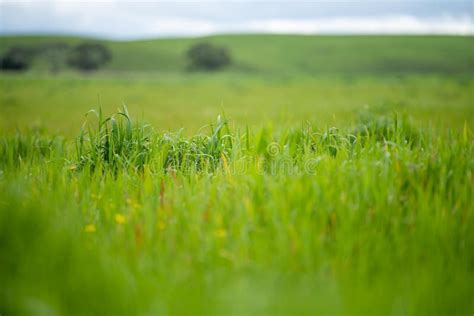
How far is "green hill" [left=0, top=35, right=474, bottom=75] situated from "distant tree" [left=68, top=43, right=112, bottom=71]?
18.6 feet

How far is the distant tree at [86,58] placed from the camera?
76.1 m

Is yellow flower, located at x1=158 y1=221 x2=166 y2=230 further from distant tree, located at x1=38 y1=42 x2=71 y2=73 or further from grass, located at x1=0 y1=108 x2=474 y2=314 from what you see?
distant tree, located at x1=38 y1=42 x2=71 y2=73

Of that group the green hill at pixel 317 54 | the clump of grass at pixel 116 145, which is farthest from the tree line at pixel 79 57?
the clump of grass at pixel 116 145

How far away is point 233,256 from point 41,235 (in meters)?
1.25

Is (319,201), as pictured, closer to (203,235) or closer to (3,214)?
(203,235)

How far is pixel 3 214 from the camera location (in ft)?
10.3

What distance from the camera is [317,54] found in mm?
94812

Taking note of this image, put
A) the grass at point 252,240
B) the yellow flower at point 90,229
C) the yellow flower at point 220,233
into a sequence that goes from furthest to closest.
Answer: the yellow flower at point 90,229 < the yellow flower at point 220,233 < the grass at point 252,240

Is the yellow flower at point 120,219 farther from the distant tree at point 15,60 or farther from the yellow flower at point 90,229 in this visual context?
the distant tree at point 15,60

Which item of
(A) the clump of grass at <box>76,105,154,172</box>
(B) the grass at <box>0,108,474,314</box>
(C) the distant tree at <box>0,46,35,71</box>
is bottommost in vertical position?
(B) the grass at <box>0,108,474,314</box>

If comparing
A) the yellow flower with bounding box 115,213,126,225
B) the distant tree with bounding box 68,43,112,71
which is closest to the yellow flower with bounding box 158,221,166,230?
the yellow flower with bounding box 115,213,126,225

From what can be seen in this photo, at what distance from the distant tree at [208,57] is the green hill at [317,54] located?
3.28 meters

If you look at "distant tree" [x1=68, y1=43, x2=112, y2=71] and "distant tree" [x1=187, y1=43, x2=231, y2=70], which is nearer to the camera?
"distant tree" [x1=68, y1=43, x2=112, y2=71]

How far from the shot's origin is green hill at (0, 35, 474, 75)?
79.8 m
